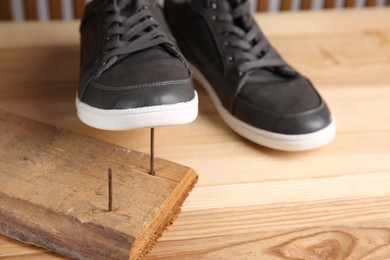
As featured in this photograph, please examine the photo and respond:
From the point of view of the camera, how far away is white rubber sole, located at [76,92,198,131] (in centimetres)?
75

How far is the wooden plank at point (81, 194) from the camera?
657 millimetres

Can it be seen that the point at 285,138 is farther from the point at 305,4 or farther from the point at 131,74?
the point at 305,4

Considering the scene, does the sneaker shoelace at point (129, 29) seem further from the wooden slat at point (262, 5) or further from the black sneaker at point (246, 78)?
the wooden slat at point (262, 5)

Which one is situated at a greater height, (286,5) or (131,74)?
(131,74)

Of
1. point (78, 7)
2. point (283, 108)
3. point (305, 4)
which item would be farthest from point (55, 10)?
point (283, 108)

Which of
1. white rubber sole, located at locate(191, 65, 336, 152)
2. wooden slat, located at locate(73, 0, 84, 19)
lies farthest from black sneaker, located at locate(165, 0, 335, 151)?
wooden slat, located at locate(73, 0, 84, 19)

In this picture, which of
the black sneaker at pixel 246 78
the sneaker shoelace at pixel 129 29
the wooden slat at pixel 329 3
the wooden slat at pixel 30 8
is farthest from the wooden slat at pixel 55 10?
the wooden slat at pixel 329 3

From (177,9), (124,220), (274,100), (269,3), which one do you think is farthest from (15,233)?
(269,3)

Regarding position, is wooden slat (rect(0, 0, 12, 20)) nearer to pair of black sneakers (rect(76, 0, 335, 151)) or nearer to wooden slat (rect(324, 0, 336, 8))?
pair of black sneakers (rect(76, 0, 335, 151))

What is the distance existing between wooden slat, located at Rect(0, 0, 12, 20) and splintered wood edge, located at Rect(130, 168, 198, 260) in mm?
765

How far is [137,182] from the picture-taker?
729 millimetres

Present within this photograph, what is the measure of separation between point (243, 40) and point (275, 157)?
19 centimetres

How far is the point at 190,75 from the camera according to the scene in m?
0.81

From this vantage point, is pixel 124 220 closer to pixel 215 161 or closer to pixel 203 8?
pixel 215 161
